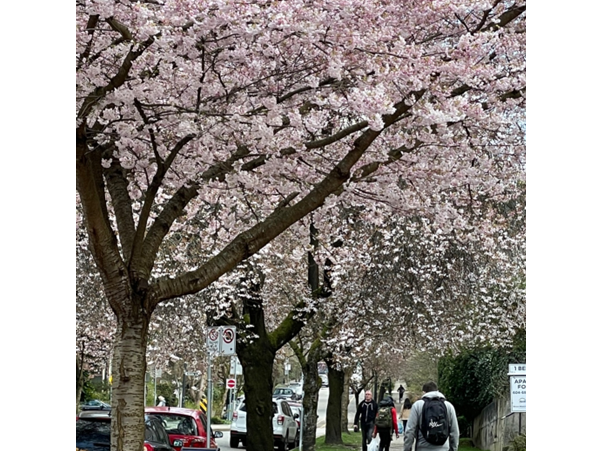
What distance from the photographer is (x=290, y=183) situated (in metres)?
11.2

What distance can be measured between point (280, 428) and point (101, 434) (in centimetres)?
1938

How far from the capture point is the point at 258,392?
1998 cm

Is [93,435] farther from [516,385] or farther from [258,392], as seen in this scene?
[258,392]

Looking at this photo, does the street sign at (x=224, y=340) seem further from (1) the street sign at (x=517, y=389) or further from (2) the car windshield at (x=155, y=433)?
(1) the street sign at (x=517, y=389)

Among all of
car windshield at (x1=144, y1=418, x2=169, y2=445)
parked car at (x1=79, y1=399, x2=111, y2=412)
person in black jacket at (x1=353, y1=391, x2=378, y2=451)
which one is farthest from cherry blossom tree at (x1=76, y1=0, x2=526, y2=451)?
person in black jacket at (x1=353, y1=391, x2=378, y2=451)

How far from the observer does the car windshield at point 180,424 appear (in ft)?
57.3

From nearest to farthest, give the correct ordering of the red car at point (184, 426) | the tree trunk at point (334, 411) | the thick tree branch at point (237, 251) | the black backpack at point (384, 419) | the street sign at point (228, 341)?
the thick tree branch at point (237, 251), the street sign at point (228, 341), the red car at point (184, 426), the black backpack at point (384, 419), the tree trunk at point (334, 411)

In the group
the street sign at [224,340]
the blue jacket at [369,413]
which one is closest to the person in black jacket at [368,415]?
the blue jacket at [369,413]

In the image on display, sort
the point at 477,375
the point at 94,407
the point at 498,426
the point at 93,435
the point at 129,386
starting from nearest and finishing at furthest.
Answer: the point at 129,386 → the point at 93,435 → the point at 498,426 → the point at 477,375 → the point at 94,407

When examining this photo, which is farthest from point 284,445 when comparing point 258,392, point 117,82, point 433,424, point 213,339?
point 117,82

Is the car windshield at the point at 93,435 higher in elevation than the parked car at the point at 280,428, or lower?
higher

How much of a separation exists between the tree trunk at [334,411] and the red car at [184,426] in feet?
41.4
